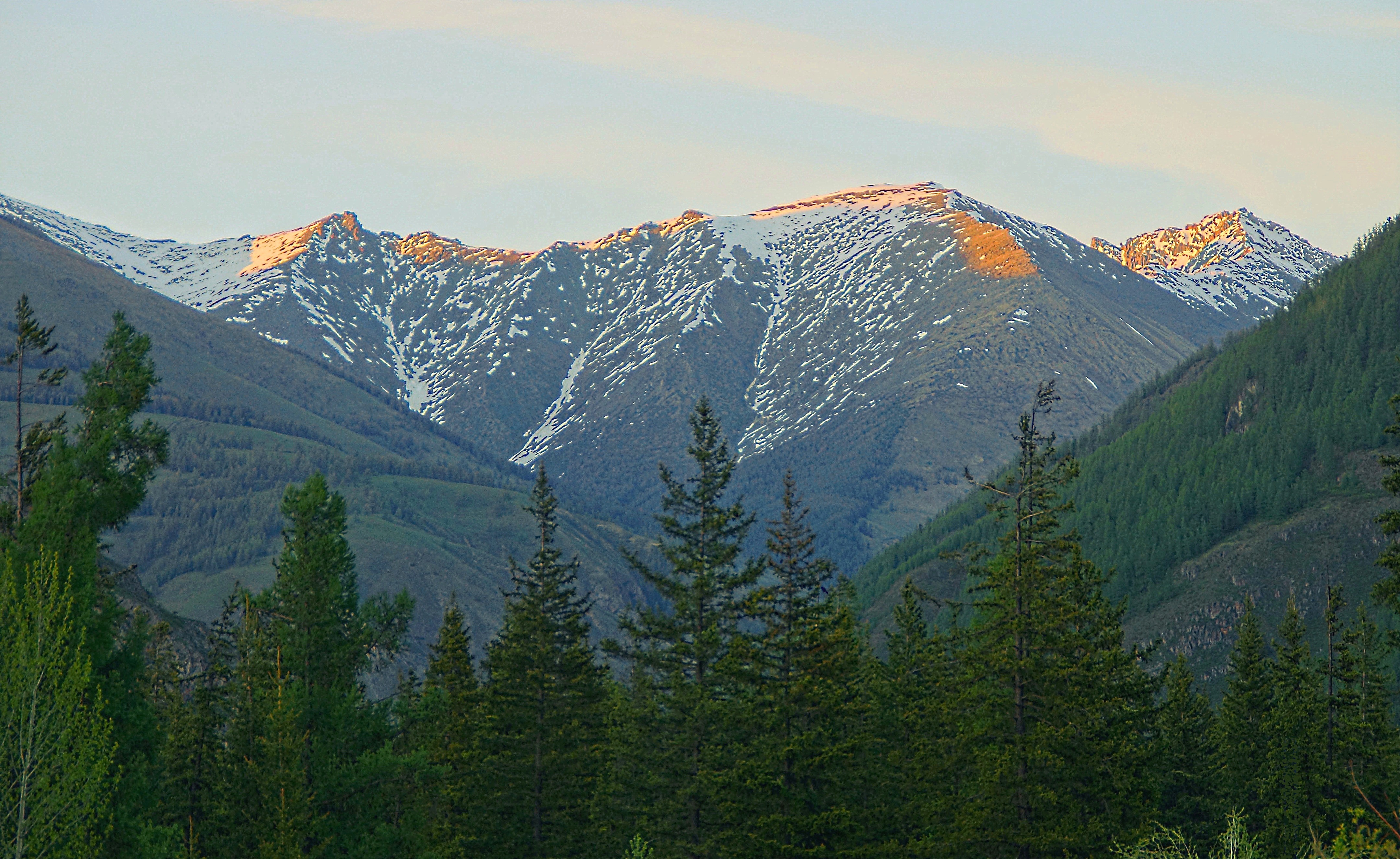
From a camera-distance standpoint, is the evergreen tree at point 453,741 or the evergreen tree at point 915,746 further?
the evergreen tree at point 453,741

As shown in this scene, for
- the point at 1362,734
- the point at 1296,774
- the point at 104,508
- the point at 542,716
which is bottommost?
the point at 1296,774

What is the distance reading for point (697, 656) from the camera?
148 ft

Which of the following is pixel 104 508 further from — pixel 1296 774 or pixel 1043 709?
pixel 1296 774

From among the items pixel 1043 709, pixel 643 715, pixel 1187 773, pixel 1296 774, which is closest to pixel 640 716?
pixel 643 715

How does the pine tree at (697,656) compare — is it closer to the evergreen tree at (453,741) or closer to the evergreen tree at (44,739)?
the evergreen tree at (453,741)

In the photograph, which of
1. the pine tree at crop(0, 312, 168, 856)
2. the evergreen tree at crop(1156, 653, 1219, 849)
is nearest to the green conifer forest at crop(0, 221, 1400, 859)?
the pine tree at crop(0, 312, 168, 856)

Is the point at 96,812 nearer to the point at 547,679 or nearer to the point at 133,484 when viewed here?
the point at 133,484

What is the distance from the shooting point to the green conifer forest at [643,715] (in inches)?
1359

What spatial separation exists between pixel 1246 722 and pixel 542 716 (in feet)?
110

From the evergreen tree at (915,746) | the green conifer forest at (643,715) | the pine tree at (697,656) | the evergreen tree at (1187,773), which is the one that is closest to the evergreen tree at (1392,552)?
the green conifer forest at (643,715)

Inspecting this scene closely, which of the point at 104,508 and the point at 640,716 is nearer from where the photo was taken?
the point at 104,508

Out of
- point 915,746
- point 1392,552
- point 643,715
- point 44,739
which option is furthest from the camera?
point 915,746

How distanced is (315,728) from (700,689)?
1249 centimetres

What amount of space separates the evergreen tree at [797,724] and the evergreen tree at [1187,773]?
75.6 feet
